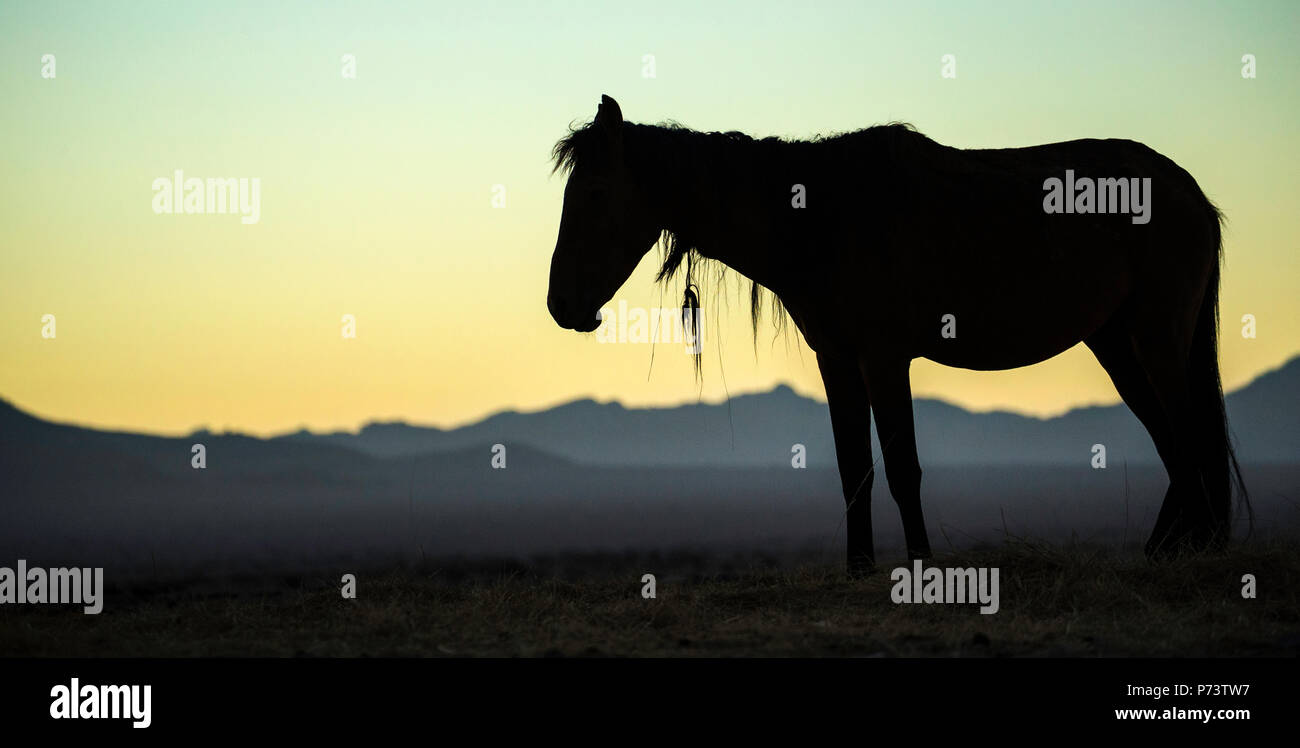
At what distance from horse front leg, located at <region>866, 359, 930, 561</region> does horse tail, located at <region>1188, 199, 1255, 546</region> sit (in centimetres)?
238

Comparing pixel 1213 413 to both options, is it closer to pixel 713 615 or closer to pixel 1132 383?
pixel 1132 383

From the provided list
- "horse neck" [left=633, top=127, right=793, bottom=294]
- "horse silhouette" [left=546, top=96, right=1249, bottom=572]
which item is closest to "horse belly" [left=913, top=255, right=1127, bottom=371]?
"horse silhouette" [left=546, top=96, right=1249, bottom=572]

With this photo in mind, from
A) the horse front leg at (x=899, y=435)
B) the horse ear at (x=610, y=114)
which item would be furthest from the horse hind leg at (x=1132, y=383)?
the horse ear at (x=610, y=114)

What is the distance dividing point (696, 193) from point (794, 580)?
2.68 meters

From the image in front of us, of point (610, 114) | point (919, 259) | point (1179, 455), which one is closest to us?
point (610, 114)

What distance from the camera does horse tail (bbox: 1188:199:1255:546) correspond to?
7.71m

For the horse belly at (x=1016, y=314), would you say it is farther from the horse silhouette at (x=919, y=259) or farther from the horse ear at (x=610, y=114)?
the horse ear at (x=610, y=114)

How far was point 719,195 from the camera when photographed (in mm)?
6973

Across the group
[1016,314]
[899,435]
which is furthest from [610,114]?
[1016,314]

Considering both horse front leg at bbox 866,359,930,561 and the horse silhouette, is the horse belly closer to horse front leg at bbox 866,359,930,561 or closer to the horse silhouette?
the horse silhouette

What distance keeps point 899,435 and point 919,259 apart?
1210 mm

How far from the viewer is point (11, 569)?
664 centimetres
